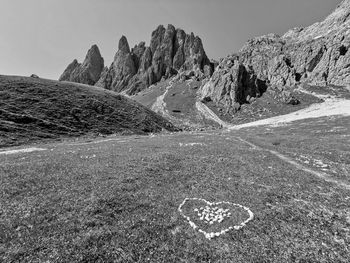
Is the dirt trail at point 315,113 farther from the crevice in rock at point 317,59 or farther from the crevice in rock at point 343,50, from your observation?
the crevice in rock at point 317,59

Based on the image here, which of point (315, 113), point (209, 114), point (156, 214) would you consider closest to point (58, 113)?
point (156, 214)

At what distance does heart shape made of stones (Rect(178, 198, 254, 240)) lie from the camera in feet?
38.0

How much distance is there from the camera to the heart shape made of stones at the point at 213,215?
456 inches

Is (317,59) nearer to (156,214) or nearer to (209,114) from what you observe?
(209,114)

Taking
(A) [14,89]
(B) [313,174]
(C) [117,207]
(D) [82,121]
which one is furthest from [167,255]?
(A) [14,89]

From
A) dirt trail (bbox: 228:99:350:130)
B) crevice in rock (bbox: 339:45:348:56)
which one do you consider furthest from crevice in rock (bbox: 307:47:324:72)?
dirt trail (bbox: 228:99:350:130)

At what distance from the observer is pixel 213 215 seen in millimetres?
12914

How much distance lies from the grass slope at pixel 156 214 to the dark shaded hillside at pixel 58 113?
4853cm

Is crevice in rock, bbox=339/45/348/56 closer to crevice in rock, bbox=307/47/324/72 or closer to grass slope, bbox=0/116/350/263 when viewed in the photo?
crevice in rock, bbox=307/47/324/72

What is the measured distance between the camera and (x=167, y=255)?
9.51 m

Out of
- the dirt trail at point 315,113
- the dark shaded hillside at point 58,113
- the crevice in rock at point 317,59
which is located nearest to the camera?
the dark shaded hillside at point 58,113

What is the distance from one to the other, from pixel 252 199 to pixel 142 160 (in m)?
15.1

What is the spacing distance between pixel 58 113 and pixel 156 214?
77.3 meters

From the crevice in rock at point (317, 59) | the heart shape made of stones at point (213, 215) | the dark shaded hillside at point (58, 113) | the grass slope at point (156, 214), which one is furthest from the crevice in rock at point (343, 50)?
the heart shape made of stones at point (213, 215)
